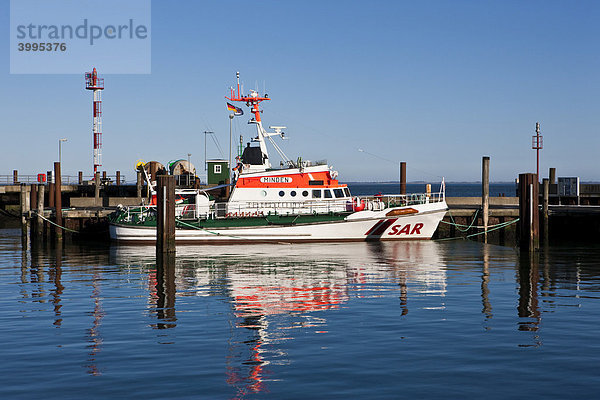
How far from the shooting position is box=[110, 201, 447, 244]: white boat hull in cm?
3039

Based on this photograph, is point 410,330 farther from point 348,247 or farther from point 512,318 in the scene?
point 348,247

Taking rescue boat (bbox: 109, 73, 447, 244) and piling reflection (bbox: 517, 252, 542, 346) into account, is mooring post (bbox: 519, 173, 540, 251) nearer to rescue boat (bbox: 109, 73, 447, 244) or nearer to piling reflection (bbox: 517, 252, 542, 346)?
piling reflection (bbox: 517, 252, 542, 346)

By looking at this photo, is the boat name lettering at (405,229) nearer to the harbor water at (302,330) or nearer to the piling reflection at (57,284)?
the harbor water at (302,330)

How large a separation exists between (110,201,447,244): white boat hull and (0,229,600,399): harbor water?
6.97m

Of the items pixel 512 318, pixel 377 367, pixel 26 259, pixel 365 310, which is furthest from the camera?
pixel 26 259

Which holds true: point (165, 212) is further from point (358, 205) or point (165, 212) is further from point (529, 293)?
point (529, 293)

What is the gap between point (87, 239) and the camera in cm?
3556

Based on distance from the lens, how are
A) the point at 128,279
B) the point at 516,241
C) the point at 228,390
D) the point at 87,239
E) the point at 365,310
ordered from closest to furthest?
1. the point at 228,390
2. the point at 365,310
3. the point at 128,279
4. the point at 516,241
5. the point at 87,239

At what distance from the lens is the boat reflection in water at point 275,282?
11695 millimetres

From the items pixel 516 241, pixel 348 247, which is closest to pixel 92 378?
pixel 348 247

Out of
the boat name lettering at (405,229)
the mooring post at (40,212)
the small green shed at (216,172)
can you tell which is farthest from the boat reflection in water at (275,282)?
the small green shed at (216,172)

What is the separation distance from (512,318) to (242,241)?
18.4 metres

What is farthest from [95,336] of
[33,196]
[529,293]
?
[33,196]

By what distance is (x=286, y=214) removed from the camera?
30.8 m
